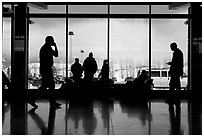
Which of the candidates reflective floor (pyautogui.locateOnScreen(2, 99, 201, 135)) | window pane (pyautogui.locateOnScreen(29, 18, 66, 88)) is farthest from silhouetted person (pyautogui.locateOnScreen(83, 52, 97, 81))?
reflective floor (pyautogui.locateOnScreen(2, 99, 201, 135))

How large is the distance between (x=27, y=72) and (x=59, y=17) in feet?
6.42

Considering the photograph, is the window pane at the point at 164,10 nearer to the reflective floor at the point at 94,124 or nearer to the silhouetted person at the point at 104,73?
the silhouetted person at the point at 104,73

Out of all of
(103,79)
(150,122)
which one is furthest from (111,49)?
(150,122)

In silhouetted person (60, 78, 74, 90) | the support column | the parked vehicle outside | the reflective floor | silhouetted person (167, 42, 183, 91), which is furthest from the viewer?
the parked vehicle outside

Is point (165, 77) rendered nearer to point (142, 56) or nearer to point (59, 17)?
point (142, 56)

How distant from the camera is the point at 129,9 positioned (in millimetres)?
9445

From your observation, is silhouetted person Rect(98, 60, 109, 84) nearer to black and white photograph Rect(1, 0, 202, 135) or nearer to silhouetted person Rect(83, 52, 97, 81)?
black and white photograph Rect(1, 0, 202, 135)

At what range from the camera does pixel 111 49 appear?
9680mm

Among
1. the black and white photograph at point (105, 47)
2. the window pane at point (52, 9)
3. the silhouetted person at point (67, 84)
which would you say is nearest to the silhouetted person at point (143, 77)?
the black and white photograph at point (105, 47)

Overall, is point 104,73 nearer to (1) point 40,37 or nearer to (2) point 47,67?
(1) point 40,37

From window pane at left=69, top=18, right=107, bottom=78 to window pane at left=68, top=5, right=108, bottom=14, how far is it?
30 centimetres

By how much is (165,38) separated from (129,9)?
4.79ft

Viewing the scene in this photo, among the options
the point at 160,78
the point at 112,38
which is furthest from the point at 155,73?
the point at 112,38

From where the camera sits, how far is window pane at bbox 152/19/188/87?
31.4ft
